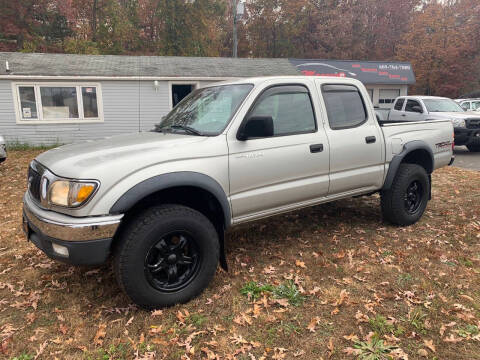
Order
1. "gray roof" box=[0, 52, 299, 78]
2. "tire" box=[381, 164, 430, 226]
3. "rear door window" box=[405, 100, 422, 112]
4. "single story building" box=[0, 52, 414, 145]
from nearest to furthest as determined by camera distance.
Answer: "tire" box=[381, 164, 430, 226]
"rear door window" box=[405, 100, 422, 112]
"single story building" box=[0, 52, 414, 145]
"gray roof" box=[0, 52, 299, 78]

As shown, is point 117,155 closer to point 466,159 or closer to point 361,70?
point 466,159

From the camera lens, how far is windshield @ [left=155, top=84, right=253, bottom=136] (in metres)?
3.48

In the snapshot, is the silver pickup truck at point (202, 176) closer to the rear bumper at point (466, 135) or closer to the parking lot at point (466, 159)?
the parking lot at point (466, 159)

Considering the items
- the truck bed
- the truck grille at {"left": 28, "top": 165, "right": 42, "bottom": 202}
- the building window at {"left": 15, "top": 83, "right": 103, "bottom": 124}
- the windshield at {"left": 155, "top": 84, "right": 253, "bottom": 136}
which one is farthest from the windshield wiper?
the building window at {"left": 15, "top": 83, "right": 103, "bottom": 124}

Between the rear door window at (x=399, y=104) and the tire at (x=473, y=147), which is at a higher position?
the rear door window at (x=399, y=104)

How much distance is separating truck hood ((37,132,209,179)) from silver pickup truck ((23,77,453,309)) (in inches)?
0.4

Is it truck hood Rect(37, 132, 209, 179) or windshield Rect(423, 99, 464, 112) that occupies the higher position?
windshield Rect(423, 99, 464, 112)

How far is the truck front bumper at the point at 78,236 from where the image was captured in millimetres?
2611

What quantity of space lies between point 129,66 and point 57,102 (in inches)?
134

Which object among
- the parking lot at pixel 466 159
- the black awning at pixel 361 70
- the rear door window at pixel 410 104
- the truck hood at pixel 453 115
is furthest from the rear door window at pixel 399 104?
the black awning at pixel 361 70

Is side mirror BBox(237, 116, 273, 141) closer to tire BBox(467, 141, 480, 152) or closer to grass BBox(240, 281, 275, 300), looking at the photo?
grass BBox(240, 281, 275, 300)

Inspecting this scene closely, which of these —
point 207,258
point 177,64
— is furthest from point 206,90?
point 177,64

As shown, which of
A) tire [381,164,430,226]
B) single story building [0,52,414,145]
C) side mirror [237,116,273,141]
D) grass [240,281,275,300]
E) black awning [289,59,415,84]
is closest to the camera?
side mirror [237,116,273,141]

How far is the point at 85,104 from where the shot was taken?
13812mm
